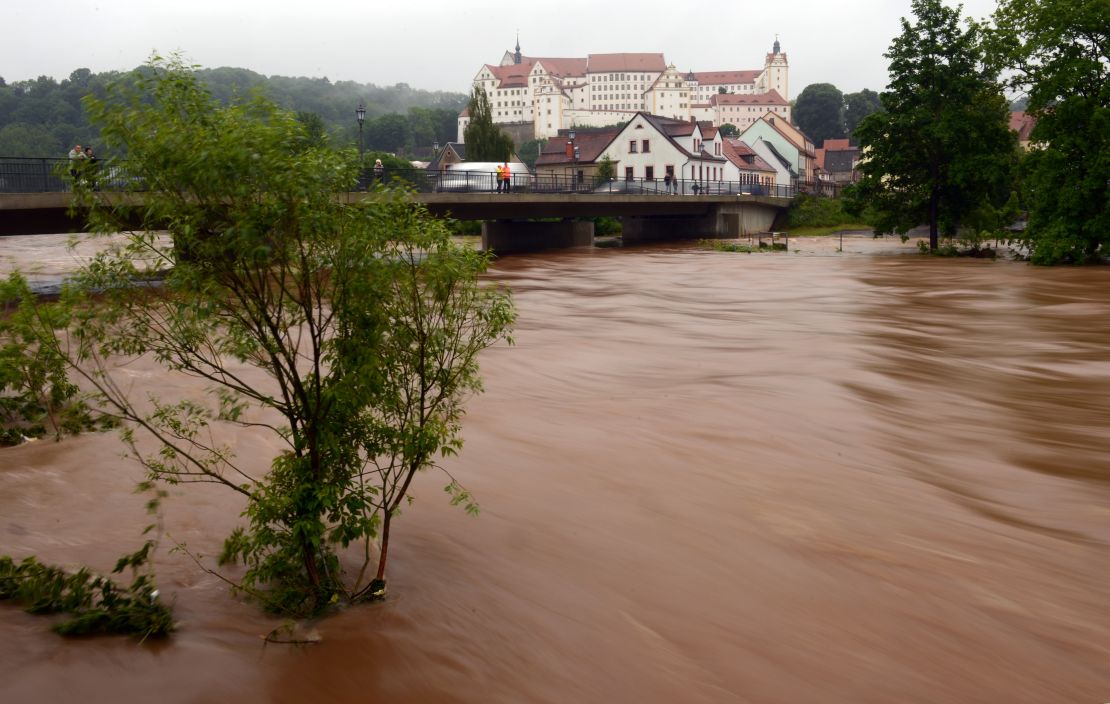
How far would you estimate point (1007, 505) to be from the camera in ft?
36.9

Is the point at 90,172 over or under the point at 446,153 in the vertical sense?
under

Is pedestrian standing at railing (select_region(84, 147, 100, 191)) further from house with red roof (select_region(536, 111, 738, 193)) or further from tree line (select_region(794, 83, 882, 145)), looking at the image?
tree line (select_region(794, 83, 882, 145))

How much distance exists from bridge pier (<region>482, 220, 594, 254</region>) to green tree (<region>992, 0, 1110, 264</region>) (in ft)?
90.2

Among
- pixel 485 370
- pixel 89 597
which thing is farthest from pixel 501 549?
pixel 485 370

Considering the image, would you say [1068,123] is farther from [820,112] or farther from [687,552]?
[820,112]

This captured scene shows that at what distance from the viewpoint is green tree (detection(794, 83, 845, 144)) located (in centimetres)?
18254

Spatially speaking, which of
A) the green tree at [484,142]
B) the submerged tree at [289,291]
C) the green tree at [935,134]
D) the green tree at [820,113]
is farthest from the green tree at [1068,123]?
the green tree at [820,113]

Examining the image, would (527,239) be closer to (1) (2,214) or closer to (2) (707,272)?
(2) (707,272)

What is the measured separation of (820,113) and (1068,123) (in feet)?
491

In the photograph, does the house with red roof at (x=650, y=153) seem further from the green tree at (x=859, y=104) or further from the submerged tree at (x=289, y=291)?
the green tree at (x=859, y=104)

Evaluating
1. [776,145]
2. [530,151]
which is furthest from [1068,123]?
[530,151]

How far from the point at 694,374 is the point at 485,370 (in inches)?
156

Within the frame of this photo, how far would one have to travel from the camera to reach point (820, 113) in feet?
604

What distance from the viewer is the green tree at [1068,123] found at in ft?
130
